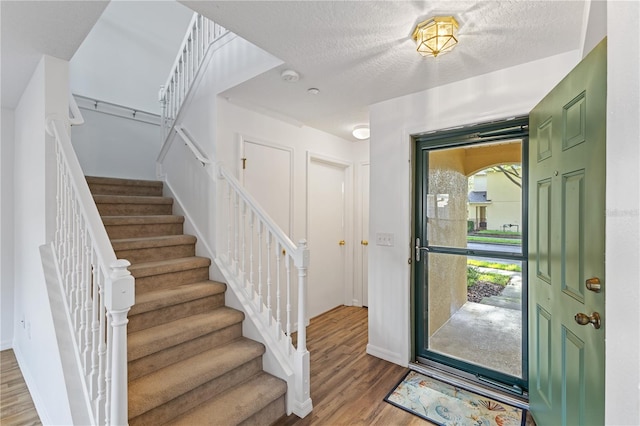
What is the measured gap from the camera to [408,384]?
2270 millimetres

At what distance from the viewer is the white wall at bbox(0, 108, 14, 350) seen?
9.25 feet

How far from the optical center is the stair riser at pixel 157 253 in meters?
2.34

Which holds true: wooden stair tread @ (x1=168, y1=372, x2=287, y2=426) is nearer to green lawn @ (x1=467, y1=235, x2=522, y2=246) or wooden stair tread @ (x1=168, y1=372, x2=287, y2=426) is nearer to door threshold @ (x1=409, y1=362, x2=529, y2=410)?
door threshold @ (x1=409, y1=362, x2=529, y2=410)

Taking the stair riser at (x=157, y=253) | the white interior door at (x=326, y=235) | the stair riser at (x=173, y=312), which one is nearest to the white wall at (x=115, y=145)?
the stair riser at (x=157, y=253)

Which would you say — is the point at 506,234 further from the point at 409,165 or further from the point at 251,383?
the point at 251,383

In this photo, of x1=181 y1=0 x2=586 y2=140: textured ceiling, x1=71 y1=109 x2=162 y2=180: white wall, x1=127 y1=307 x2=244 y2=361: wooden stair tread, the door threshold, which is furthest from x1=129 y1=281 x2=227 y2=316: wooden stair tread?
x1=71 y1=109 x2=162 y2=180: white wall

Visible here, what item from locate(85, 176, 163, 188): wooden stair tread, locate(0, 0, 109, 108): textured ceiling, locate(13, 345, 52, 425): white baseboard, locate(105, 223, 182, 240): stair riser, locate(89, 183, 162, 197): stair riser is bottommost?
locate(13, 345, 52, 425): white baseboard

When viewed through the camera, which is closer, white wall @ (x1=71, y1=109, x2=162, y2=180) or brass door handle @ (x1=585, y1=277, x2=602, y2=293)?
brass door handle @ (x1=585, y1=277, x2=602, y2=293)

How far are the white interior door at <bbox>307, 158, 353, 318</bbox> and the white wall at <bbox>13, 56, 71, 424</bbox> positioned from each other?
2309 millimetres

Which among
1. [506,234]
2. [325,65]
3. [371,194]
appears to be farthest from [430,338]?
[325,65]

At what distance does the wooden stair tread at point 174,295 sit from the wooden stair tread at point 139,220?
2.41ft

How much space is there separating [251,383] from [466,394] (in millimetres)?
1566
